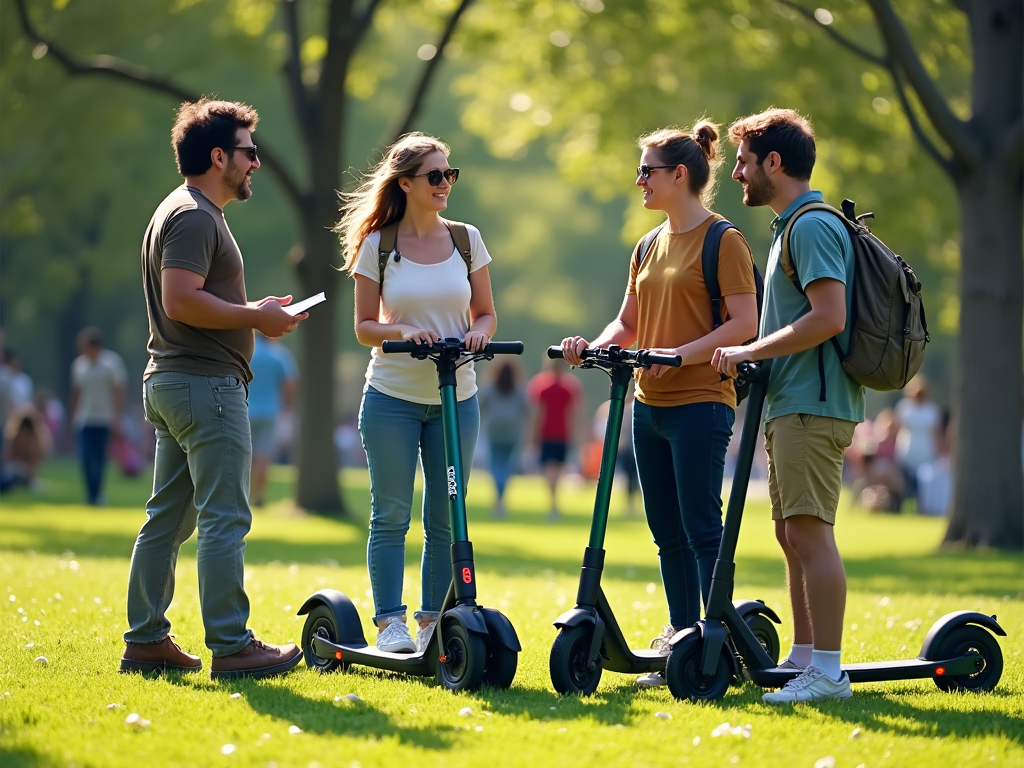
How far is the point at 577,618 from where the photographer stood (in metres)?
5.53

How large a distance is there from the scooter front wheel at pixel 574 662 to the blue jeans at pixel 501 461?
12734 mm

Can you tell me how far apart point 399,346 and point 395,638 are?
137 cm

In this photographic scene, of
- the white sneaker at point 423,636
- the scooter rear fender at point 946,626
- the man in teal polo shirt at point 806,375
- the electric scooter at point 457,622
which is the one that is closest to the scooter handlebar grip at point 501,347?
the electric scooter at point 457,622

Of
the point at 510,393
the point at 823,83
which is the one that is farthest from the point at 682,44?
the point at 510,393

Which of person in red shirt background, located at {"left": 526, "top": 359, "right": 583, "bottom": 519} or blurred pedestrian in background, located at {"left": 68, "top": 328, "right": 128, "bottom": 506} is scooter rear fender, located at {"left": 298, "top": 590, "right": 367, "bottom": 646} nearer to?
blurred pedestrian in background, located at {"left": 68, "top": 328, "right": 128, "bottom": 506}

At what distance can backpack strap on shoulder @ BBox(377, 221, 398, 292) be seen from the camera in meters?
6.16

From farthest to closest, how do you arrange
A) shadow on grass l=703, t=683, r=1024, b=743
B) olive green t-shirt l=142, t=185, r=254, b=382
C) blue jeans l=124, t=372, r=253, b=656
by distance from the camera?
blue jeans l=124, t=372, r=253, b=656 → olive green t-shirt l=142, t=185, r=254, b=382 → shadow on grass l=703, t=683, r=1024, b=743

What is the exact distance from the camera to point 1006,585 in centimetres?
1066

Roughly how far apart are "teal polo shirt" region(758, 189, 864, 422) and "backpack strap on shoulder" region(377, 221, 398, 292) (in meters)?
1.68

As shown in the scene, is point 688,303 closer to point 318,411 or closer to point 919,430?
point 318,411

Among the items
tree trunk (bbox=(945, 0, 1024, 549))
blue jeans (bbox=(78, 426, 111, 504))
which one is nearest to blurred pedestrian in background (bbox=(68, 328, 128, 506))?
blue jeans (bbox=(78, 426, 111, 504))

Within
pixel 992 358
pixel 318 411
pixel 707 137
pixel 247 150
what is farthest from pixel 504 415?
pixel 247 150

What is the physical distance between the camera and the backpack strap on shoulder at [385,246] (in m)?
6.16

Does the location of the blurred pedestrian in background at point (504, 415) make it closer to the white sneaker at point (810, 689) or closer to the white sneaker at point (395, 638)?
the white sneaker at point (395, 638)
